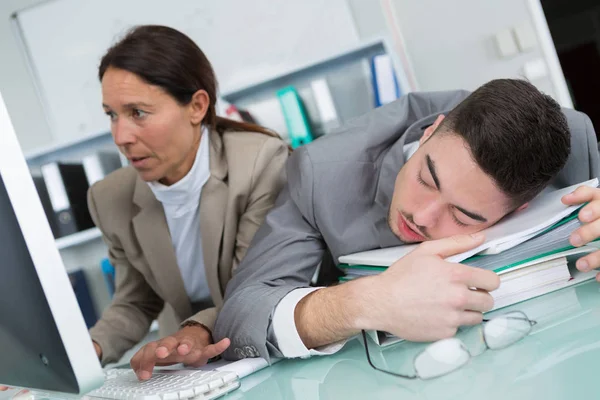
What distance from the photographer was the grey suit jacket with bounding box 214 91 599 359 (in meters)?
1.16

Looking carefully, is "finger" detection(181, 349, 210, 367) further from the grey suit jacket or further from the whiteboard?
the whiteboard

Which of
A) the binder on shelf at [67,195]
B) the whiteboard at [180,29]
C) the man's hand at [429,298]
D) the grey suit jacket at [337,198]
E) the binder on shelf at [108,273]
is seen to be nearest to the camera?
the man's hand at [429,298]

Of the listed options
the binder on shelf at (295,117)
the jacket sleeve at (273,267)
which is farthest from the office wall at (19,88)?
the jacket sleeve at (273,267)

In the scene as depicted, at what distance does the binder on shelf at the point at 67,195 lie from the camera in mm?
3016

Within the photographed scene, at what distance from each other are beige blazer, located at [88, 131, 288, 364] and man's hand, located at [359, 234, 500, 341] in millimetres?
691

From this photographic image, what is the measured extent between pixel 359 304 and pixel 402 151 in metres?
0.49

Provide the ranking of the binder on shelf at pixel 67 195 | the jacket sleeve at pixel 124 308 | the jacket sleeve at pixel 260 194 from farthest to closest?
the binder on shelf at pixel 67 195, the jacket sleeve at pixel 124 308, the jacket sleeve at pixel 260 194

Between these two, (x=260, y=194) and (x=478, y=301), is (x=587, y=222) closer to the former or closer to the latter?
(x=478, y=301)

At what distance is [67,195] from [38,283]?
2610 mm

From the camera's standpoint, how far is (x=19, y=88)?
365 cm

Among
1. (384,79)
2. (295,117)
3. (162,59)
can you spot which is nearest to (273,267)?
(162,59)

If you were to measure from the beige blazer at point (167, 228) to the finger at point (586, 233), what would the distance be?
30.5 inches

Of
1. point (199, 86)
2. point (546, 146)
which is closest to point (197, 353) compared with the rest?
point (546, 146)

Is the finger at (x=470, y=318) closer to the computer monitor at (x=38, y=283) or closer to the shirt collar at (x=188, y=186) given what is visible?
the computer monitor at (x=38, y=283)
